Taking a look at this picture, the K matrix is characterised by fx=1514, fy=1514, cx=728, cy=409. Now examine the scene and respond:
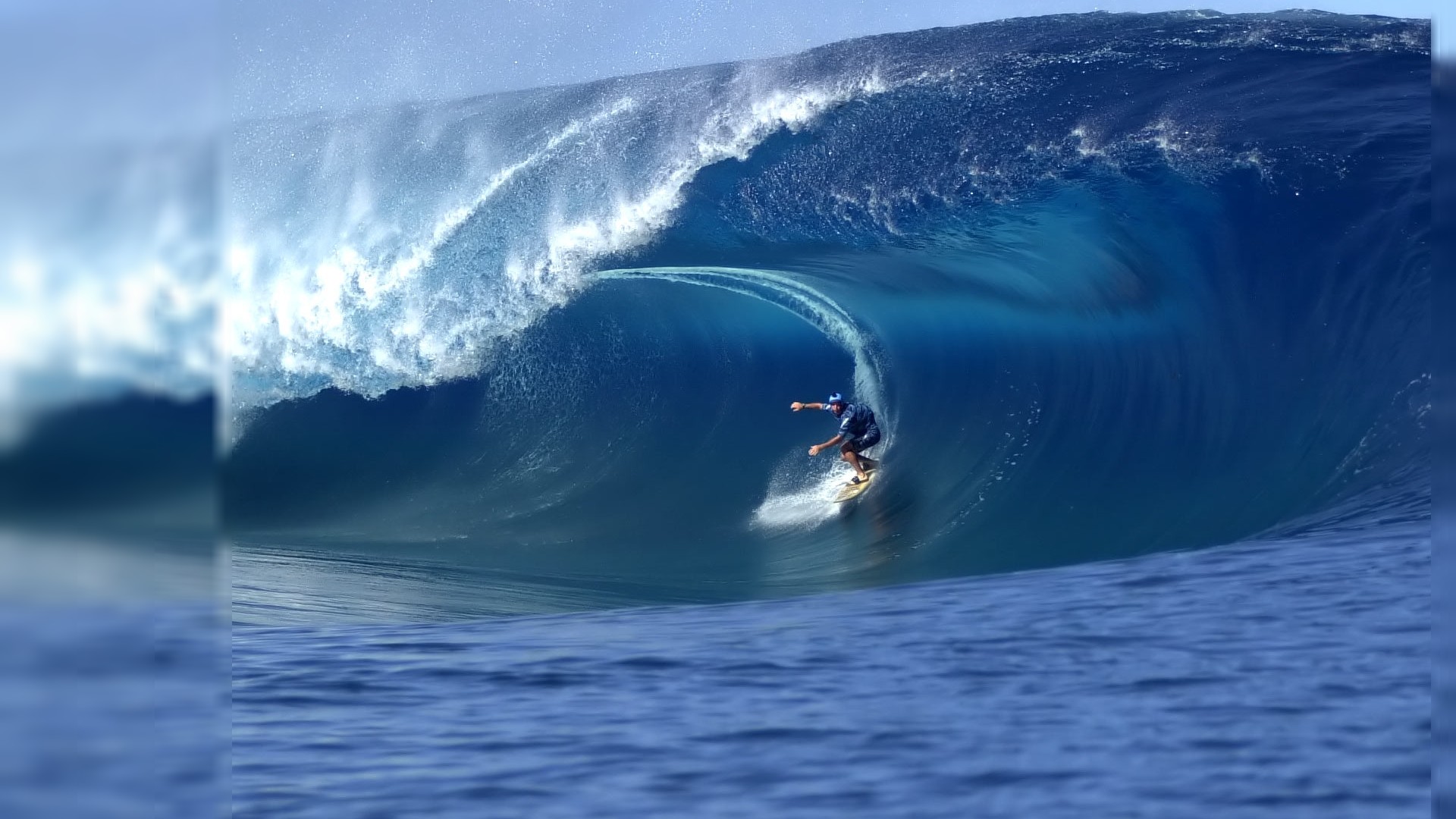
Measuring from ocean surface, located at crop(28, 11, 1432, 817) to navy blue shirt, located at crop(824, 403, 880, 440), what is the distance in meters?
0.52

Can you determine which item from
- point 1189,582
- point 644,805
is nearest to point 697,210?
point 1189,582

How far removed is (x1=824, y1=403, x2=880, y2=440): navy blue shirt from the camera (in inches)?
432

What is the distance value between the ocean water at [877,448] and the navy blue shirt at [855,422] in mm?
447

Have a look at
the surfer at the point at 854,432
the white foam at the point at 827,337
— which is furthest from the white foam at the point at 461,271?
the surfer at the point at 854,432

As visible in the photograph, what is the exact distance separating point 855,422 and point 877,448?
2.16ft

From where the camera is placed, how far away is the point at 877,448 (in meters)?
11.6

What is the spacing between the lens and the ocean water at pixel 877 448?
18.7 ft

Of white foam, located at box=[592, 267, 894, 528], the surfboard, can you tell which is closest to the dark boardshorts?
the surfboard

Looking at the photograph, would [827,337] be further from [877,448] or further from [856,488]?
[856,488]

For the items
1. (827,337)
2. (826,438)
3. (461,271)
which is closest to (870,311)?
(827,337)

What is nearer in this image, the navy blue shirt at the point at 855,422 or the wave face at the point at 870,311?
the navy blue shirt at the point at 855,422

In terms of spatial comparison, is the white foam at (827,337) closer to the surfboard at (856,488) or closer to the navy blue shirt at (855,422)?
the surfboard at (856,488)

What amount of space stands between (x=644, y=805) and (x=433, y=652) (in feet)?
9.63

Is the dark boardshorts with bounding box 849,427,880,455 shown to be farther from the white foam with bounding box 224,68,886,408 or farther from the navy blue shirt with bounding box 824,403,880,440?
the white foam with bounding box 224,68,886,408
